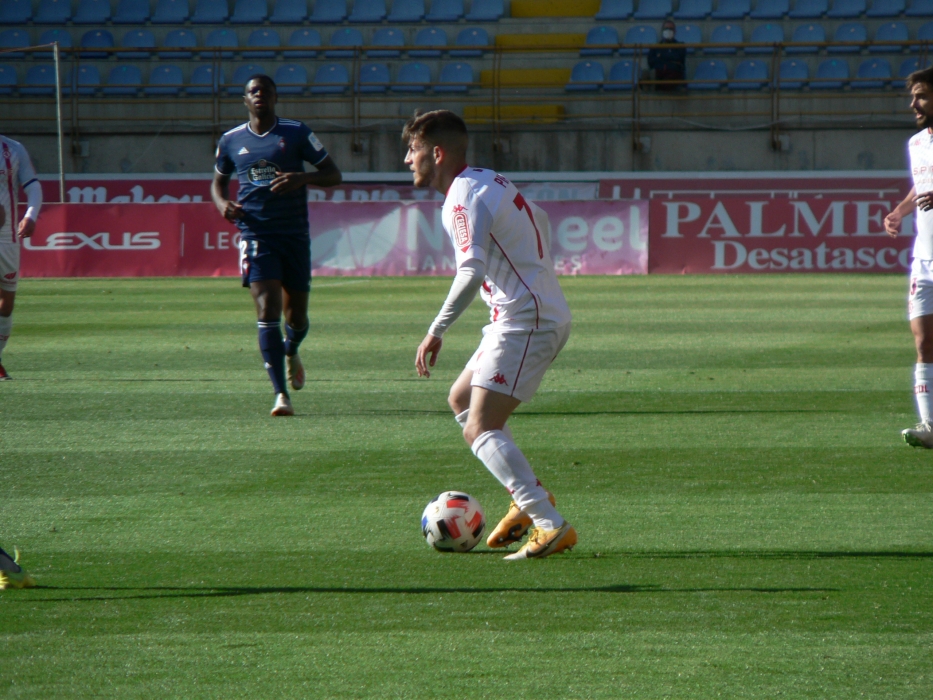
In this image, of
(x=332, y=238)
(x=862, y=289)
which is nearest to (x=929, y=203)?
(x=862, y=289)

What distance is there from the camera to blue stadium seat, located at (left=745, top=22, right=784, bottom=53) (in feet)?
87.9

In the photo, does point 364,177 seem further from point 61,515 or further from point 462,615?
point 462,615

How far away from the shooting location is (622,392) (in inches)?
345

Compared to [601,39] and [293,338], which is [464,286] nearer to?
[293,338]

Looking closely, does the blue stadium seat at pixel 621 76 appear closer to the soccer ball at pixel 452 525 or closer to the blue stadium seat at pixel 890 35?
the blue stadium seat at pixel 890 35

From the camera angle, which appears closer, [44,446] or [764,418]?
[44,446]

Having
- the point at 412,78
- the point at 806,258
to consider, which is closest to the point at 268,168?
the point at 806,258

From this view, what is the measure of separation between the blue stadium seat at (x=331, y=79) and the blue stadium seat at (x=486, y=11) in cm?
348

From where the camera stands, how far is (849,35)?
26.9m

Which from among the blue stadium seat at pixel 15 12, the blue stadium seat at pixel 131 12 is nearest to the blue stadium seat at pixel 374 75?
the blue stadium seat at pixel 131 12

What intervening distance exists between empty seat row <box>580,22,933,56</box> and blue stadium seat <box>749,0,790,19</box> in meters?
0.45

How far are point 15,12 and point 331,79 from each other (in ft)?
27.4

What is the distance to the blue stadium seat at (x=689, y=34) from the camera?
89.7 feet

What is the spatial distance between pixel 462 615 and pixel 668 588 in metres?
0.72
